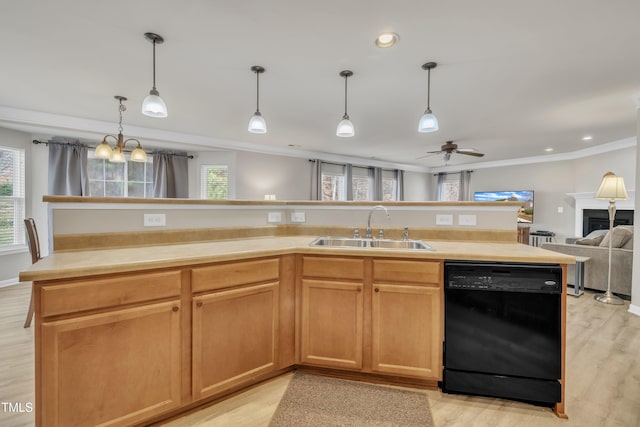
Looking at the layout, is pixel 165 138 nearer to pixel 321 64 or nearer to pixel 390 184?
pixel 321 64

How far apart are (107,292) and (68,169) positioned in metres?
4.66

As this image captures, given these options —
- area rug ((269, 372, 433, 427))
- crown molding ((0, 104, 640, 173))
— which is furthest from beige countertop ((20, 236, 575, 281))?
crown molding ((0, 104, 640, 173))

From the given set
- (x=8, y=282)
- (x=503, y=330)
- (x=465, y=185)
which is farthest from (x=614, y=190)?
(x=8, y=282)

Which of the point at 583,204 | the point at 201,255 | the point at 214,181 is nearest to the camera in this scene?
the point at 201,255

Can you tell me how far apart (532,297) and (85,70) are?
165 inches

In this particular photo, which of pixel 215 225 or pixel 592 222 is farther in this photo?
pixel 592 222

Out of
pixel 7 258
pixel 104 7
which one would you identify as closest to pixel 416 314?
pixel 104 7

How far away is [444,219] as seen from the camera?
8.15 feet

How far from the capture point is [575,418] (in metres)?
1.73

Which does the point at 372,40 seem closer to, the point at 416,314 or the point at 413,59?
the point at 413,59

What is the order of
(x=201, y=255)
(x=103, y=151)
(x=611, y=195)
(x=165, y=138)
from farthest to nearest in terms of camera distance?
(x=165, y=138) → (x=611, y=195) → (x=103, y=151) → (x=201, y=255)

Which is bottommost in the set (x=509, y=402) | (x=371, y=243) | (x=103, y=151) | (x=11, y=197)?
(x=509, y=402)

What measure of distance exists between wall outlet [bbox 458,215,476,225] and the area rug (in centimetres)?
130

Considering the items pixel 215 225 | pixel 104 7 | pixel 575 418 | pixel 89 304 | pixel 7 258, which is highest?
pixel 104 7
